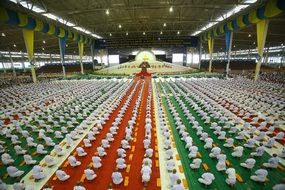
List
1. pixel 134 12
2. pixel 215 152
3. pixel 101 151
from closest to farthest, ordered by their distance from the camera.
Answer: pixel 215 152, pixel 101 151, pixel 134 12

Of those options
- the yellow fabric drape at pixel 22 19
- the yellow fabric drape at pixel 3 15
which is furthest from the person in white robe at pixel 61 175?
the yellow fabric drape at pixel 22 19

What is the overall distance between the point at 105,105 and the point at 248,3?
19.2 m

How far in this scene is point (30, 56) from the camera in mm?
26156

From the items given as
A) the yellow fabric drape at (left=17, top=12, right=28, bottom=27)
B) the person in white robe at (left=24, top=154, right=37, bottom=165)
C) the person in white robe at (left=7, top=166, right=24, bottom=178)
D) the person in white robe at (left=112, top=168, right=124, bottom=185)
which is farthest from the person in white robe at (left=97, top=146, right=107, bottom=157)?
the yellow fabric drape at (left=17, top=12, right=28, bottom=27)

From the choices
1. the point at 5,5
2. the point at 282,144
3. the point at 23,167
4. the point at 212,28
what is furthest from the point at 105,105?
the point at 212,28

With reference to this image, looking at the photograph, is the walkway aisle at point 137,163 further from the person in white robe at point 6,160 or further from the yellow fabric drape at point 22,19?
the yellow fabric drape at point 22,19

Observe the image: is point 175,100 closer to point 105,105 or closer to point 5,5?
point 105,105

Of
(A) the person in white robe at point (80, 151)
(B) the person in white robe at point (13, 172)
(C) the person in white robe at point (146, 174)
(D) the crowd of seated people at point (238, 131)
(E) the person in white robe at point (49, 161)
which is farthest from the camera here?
(A) the person in white robe at point (80, 151)

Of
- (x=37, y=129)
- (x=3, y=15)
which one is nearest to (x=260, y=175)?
(x=37, y=129)

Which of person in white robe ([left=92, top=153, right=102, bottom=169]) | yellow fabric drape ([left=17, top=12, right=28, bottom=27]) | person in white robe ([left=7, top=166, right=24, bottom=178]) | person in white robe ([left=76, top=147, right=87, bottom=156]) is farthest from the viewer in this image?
yellow fabric drape ([left=17, top=12, right=28, bottom=27])

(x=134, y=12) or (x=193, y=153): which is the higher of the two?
(x=134, y=12)

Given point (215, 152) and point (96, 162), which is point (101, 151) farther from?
point (215, 152)

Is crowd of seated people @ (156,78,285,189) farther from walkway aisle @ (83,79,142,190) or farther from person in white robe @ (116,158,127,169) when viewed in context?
walkway aisle @ (83,79,142,190)

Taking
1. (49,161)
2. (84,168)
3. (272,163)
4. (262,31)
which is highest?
(262,31)
